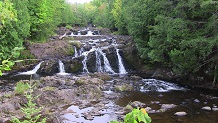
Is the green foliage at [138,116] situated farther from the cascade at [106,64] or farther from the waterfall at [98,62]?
the waterfall at [98,62]

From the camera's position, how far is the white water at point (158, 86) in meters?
18.3

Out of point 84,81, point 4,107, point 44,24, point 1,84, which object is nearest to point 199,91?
point 84,81

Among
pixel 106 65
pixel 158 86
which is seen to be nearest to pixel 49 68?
pixel 106 65

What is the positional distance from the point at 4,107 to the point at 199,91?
12967 mm

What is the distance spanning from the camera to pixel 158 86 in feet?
62.2

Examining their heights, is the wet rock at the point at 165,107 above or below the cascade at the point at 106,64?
below

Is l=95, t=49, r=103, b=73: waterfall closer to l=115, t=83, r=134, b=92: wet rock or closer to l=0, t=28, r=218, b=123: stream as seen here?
l=0, t=28, r=218, b=123: stream

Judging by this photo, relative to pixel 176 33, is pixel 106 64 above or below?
below

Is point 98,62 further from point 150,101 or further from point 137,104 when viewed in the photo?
point 137,104

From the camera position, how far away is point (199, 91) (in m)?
17.8

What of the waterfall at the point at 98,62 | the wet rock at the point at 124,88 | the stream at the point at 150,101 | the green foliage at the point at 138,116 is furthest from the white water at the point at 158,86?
the green foliage at the point at 138,116

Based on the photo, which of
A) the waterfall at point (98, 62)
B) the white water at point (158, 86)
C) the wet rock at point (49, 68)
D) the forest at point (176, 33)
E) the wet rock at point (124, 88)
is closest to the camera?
the forest at point (176, 33)

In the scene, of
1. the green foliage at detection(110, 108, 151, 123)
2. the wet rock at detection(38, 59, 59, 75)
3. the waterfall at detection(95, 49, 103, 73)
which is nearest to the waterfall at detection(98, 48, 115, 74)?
the waterfall at detection(95, 49, 103, 73)

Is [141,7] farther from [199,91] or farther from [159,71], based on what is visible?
[199,91]
